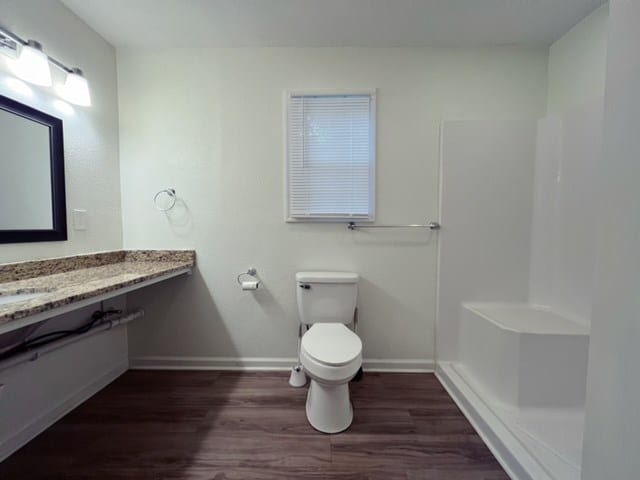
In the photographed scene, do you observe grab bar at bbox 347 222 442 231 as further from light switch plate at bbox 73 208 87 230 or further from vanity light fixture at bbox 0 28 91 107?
vanity light fixture at bbox 0 28 91 107

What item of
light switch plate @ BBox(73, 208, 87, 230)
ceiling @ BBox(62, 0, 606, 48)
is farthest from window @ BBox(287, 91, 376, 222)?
light switch plate @ BBox(73, 208, 87, 230)

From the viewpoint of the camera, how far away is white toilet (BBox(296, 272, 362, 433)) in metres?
1.22

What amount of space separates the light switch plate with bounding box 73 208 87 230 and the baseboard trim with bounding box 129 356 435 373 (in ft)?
3.23

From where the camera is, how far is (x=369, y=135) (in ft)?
5.62

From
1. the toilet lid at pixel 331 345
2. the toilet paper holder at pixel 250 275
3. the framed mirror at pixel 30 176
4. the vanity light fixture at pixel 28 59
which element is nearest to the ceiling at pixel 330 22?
the vanity light fixture at pixel 28 59

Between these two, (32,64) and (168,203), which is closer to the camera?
(32,64)

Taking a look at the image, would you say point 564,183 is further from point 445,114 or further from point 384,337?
point 384,337

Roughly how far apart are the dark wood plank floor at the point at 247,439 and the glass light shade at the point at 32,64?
68.7 inches

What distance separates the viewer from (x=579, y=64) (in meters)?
1.51

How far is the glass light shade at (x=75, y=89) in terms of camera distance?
4.55ft

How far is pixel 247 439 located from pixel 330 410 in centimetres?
42

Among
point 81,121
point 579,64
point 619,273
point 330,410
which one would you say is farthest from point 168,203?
point 579,64

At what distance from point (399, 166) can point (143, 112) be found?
5.86ft

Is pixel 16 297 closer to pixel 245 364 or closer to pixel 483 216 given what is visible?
pixel 245 364
